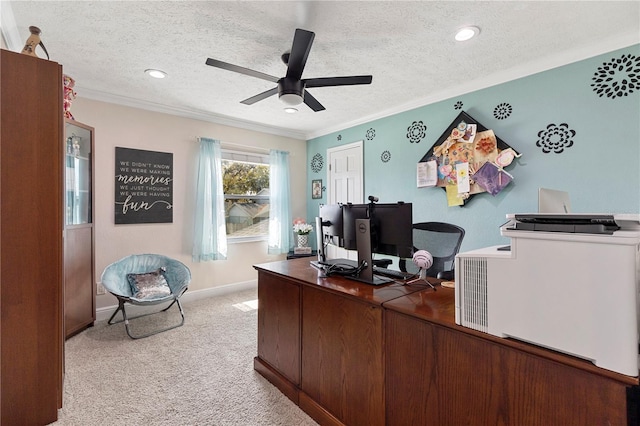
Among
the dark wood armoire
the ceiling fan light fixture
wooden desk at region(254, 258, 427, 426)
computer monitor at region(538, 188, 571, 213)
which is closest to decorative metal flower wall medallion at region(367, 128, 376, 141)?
the ceiling fan light fixture

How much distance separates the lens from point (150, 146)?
357 cm

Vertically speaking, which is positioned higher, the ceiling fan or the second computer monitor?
the ceiling fan

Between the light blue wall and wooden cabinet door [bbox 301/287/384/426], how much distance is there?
2.04m

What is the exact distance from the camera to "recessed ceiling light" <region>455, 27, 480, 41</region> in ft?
6.82

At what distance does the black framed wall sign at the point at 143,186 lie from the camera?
336cm

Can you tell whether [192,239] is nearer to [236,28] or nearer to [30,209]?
[30,209]

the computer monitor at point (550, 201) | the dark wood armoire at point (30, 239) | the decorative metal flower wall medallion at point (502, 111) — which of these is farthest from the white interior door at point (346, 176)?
the dark wood armoire at point (30, 239)

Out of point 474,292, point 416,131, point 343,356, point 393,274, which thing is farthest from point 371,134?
point 474,292

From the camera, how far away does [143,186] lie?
352cm

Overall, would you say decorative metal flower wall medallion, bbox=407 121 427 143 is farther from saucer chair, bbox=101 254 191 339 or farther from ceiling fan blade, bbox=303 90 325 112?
saucer chair, bbox=101 254 191 339

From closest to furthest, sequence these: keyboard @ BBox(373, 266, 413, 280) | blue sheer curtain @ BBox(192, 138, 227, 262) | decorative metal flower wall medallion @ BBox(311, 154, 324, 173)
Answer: keyboard @ BBox(373, 266, 413, 280) → blue sheer curtain @ BBox(192, 138, 227, 262) → decorative metal flower wall medallion @ BBox(311, 154, 324, 173)

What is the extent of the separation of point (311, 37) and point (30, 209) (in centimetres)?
190

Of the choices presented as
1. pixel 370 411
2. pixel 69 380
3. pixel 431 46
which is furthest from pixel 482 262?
pixel 69 380

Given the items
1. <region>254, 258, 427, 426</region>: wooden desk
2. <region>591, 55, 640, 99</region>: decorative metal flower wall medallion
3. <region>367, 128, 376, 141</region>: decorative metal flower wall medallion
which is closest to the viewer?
<region>254, 258, 427, 426</region>: wooden desk
